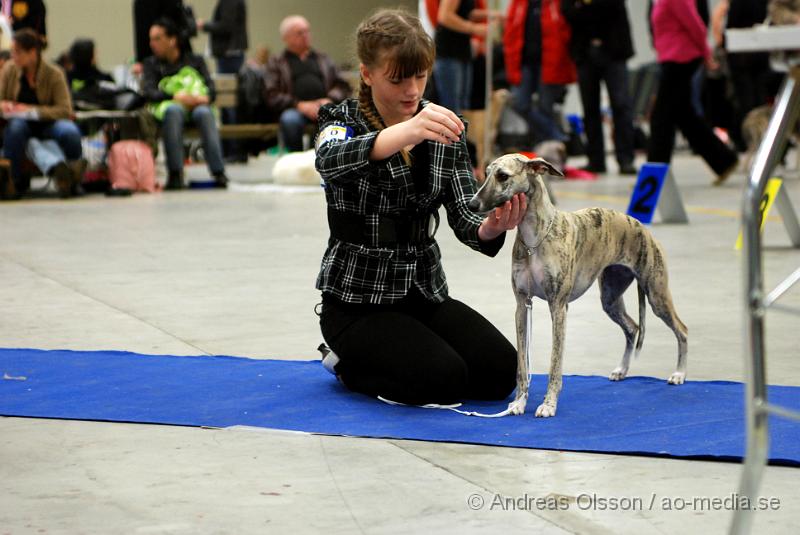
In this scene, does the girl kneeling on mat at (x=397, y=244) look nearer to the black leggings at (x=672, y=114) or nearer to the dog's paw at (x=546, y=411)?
the dog's paw at (x=546, y=411)

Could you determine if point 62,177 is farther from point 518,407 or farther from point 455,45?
point 518,407

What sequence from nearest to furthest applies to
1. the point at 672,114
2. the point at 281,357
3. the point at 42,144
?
the point at 281,357 → the point at 672,114 → the point at 42,144

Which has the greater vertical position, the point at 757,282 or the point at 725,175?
the point at 757,282

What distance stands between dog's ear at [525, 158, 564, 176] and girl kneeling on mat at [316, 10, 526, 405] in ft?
0.65

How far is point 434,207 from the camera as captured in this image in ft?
11.7

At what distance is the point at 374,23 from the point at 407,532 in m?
1.59

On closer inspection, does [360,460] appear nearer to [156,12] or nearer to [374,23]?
[374,23]

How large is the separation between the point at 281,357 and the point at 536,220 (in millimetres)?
1277

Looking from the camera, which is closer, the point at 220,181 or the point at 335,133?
the point at 335,133

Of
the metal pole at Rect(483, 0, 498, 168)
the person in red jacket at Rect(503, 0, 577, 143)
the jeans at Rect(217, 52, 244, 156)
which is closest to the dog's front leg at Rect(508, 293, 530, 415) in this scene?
the metal pole at Rect(483, 0, 498, 168)

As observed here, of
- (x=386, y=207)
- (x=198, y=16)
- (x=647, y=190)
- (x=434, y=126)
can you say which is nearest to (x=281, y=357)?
(x=386, y=207)

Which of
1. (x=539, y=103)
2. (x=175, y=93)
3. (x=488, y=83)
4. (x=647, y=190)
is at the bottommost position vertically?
(x=647, y=190)

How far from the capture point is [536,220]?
10.6ft

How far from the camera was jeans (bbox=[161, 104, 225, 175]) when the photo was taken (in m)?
10.7
